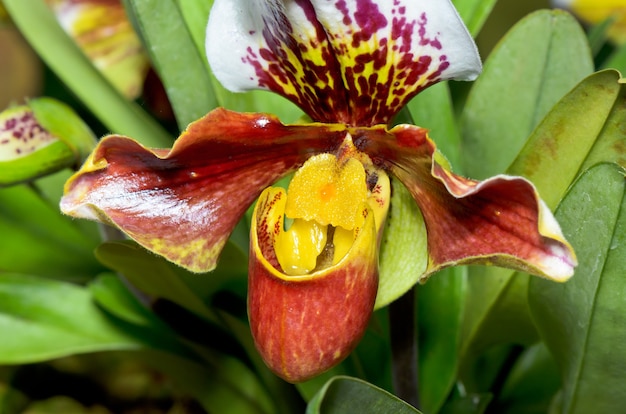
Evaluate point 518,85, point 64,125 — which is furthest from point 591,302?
point 64,125

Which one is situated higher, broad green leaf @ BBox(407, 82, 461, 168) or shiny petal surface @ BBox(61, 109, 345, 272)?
shiny petal surface @ BBox(61, 109, 345, 272)

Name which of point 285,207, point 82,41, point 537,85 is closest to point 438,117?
point 537,85

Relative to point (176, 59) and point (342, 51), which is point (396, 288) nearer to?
point (342, 51)

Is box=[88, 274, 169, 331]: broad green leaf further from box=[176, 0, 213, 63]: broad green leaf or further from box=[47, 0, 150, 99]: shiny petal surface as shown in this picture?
box=[47, 0, 150, 99]: shiny petal surface

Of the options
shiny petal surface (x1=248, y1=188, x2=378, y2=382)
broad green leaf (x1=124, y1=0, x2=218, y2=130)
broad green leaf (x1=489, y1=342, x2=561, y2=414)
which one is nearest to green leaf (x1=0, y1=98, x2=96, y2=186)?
broad green leaf (x1=124, y1=0, x2=218, y2=130)

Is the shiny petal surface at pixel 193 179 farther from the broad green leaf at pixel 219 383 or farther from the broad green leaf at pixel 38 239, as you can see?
the broad green leaf at pixel 38 239

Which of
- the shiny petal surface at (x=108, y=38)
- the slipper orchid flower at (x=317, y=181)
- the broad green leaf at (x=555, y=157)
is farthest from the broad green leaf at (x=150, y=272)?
the shiny petal surface at (x=108, y=38)
